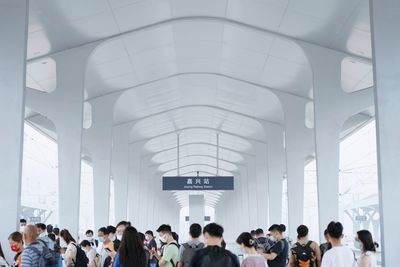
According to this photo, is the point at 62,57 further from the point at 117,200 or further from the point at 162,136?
the point at 162,136

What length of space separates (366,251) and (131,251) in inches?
101

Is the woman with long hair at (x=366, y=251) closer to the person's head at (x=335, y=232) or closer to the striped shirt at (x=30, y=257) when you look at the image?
the person's head at (x=335, y=232)

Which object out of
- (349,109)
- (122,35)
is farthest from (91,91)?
(349,109)

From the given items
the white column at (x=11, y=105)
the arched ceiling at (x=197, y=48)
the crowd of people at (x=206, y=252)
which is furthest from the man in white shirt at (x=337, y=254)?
the arched ceiling at (x=197, y=48)

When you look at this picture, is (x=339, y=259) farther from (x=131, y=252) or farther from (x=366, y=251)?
(x=131, y=252)

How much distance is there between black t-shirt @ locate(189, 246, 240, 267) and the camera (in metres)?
5.13

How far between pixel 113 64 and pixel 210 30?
3.53m

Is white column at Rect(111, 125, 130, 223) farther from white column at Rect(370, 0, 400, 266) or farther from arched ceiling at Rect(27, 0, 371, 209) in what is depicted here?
white column at Rect(370, 0, 400, 266)

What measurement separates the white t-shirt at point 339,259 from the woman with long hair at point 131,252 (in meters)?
1.88

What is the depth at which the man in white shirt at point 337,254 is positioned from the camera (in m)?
5.93

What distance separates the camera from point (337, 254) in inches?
234

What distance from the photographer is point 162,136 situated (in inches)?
1357

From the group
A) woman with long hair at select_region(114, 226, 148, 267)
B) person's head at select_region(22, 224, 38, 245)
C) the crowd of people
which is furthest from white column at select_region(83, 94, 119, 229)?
woman with long hair at select_region(114, 226, 148, 267)

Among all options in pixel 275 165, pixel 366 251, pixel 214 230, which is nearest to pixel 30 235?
pixel 214 230
